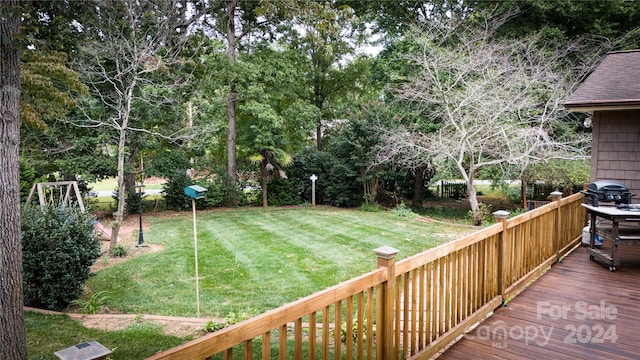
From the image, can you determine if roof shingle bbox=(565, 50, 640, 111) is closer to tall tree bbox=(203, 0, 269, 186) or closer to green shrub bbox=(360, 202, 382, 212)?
green shrub bbox=(360, 202, 382, 212)

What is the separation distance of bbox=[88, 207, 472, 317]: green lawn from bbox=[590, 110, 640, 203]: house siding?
11.4ft

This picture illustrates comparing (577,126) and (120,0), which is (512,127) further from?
(120,0)

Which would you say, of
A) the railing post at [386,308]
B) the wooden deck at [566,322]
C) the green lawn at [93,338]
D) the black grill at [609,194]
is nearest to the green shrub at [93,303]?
the green lawn at [93,338]

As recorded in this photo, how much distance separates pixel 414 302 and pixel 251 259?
17.3ft

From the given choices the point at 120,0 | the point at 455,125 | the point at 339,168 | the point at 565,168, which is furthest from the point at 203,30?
the point at 565,168

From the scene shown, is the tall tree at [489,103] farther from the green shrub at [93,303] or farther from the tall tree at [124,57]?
the green shrub at [93,303]

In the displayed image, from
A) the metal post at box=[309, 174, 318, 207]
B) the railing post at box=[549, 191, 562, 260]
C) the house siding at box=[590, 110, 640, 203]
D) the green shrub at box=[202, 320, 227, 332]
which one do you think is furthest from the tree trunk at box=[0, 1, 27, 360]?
the metal post at box=[309, 174, 318, 207]

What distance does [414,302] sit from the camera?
9.52ft

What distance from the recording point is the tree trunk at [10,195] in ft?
11.4

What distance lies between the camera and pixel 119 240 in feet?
31.3

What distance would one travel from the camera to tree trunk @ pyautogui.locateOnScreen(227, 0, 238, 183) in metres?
14.6

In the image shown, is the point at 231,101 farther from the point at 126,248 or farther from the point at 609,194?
the point at 609,194

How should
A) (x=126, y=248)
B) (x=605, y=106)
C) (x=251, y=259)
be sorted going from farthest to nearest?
(x=126, y=248) → (x=251, y=259) → (x=605, y=106)

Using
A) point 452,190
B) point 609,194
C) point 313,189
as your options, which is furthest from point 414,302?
point 452,190
